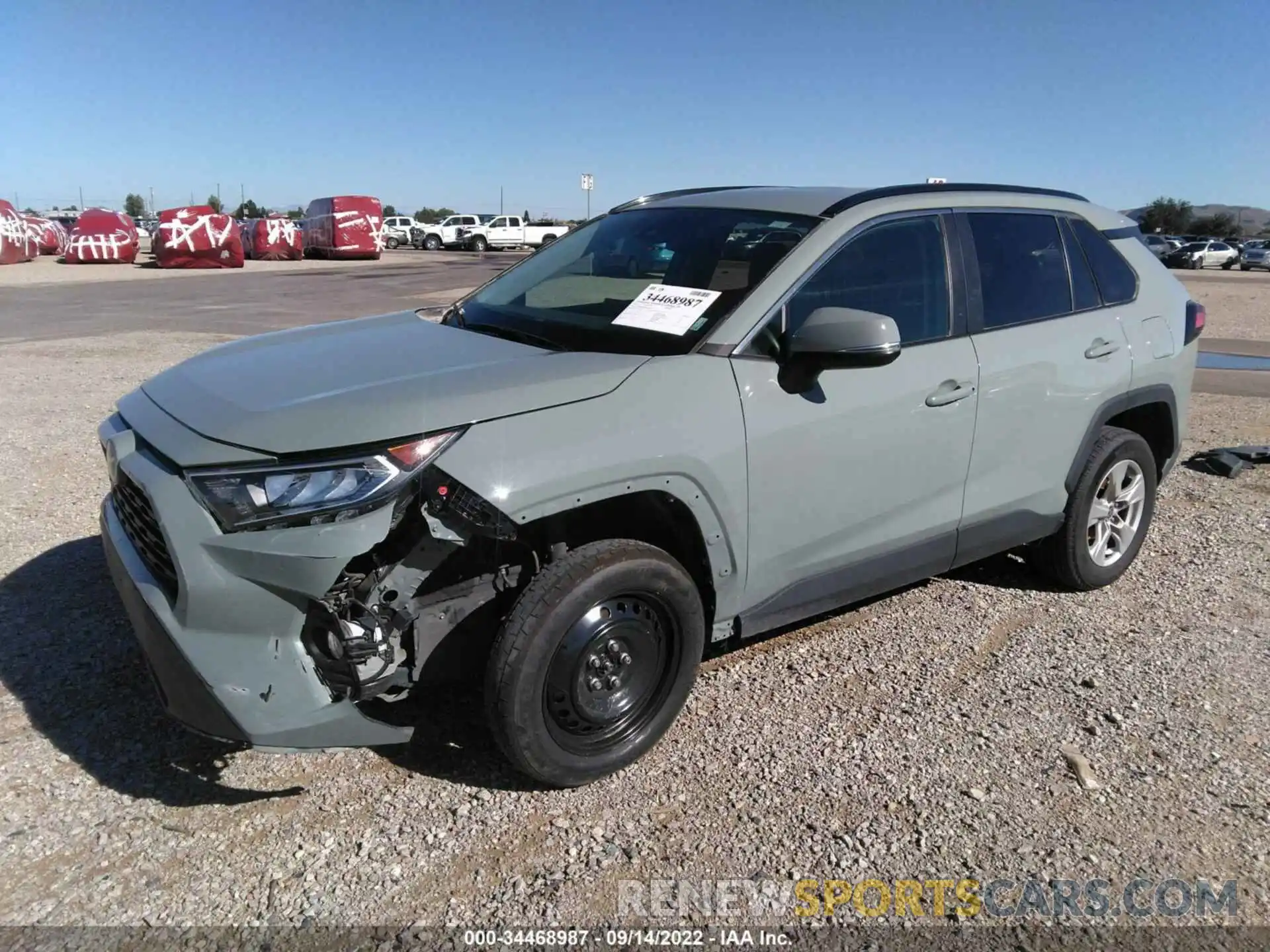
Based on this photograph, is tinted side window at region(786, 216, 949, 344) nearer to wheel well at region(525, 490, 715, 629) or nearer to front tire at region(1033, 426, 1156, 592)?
wheel well at region(525, 490, 715, 629)

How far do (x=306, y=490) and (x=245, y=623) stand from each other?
15.3 inches

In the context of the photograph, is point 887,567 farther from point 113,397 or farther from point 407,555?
point 113,397

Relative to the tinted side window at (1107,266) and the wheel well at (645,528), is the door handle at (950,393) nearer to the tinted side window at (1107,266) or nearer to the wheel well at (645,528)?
the wheel well at (645,528)

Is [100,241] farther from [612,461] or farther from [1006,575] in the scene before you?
[612,461]

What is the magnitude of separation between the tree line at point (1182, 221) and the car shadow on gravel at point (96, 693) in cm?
9033

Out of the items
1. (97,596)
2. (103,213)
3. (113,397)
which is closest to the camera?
(97,596)

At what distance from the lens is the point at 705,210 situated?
3809mm

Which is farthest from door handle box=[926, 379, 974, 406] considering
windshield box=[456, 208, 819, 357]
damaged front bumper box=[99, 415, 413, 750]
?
damaged front bumper box=[99, 415, 413, 750]

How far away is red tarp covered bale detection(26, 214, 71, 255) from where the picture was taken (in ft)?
119

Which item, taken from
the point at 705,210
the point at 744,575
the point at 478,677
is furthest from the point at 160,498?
the point at 705,210

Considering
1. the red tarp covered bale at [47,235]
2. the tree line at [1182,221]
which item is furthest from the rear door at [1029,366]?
the tree line at [1182,221]

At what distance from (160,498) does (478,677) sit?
1072mm

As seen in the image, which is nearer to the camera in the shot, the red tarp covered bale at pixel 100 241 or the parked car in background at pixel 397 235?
the red tarp covered bale at pixel 100 241

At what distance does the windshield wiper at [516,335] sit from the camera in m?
3.24
